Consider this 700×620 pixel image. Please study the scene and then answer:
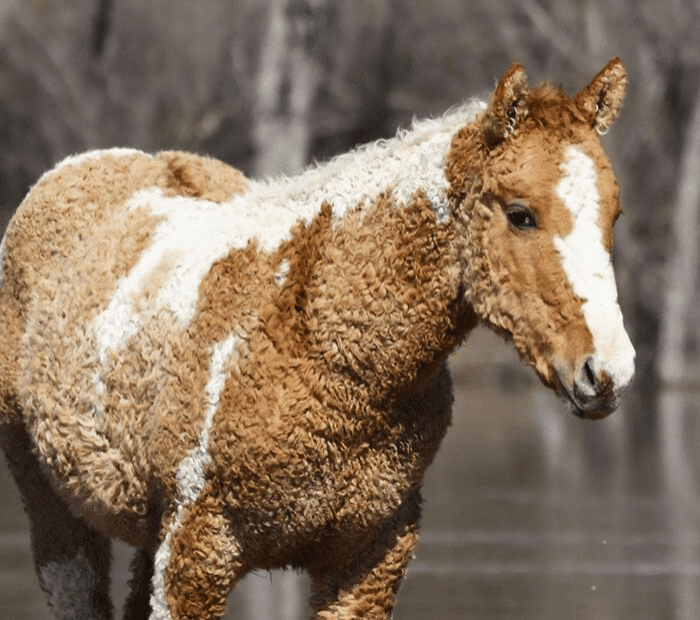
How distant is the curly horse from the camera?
16.6ft

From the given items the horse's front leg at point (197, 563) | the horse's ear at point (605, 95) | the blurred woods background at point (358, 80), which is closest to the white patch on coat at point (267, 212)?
the horse's ear at point (605, 95)

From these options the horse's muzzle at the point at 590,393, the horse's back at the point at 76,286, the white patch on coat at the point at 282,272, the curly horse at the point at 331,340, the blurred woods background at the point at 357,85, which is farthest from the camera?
the blurred woods background at the point at 357,85

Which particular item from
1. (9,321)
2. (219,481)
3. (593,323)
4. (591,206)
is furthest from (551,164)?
(9,321)

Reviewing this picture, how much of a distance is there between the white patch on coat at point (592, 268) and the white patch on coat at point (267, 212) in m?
0.43

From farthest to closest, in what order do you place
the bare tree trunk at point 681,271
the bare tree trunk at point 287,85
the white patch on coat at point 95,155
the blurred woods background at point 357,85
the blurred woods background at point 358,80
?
the blurred woods background at point 358,80 → the bare tree trunk at point 681,271 → the blurred woods background at point 357,85 → the bare tree trunk at point 287,85 → the white patch on coat at point 95,155

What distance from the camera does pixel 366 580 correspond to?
18.8ft

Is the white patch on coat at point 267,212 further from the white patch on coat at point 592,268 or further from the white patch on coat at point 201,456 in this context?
the white patch on coat at point 592,268

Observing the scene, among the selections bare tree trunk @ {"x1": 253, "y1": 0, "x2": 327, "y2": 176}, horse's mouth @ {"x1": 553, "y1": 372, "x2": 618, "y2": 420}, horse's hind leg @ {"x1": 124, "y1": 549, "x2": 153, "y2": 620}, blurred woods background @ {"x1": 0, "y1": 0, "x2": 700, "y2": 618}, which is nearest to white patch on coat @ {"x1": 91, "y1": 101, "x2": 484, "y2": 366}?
horse's mouth @ {"x1": 553, "y1": 372, "x2": 618, "y2": 420}

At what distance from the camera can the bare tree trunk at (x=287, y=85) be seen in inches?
984

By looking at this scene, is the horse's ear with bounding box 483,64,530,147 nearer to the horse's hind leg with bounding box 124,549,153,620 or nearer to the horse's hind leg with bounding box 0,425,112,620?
the horse's hind leg with bounding box 124,549,153,620

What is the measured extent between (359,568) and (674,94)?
2537 cm

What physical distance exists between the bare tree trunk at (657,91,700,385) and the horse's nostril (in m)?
22.6

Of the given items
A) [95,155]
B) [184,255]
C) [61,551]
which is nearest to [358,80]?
[95,155]

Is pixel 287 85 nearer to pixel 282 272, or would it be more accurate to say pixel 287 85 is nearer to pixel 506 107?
pixel 282 272
